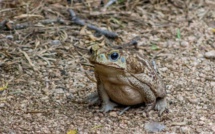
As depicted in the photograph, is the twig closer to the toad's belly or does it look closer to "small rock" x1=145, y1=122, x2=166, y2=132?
the toad's belly

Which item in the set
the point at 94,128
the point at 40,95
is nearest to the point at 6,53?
the point at 40,95

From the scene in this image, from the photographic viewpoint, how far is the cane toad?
15.8 feet

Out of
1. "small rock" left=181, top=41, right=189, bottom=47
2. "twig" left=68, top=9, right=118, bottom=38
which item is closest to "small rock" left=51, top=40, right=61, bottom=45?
"twig" left=68, top=9, right=118, bottom=38

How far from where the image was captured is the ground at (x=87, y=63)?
5.02 m

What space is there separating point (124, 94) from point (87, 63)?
1.21m

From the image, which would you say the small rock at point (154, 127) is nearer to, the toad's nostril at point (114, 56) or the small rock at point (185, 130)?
the small rock at point (185, 130)

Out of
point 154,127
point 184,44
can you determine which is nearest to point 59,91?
point 154,127

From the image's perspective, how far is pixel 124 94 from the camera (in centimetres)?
510

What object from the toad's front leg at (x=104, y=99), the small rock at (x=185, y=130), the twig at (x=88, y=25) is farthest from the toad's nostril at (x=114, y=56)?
the twig at (x=88, y=25)

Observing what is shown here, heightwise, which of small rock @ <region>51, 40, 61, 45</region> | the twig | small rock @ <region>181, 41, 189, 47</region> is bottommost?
small rock @ <region>51, 40, 61, 45</region>

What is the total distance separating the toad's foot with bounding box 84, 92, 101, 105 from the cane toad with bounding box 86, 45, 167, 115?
0.13 metres

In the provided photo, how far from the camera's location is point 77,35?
6766 millimetres

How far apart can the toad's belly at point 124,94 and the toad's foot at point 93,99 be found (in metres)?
0.20

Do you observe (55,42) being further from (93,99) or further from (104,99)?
(104,99)
